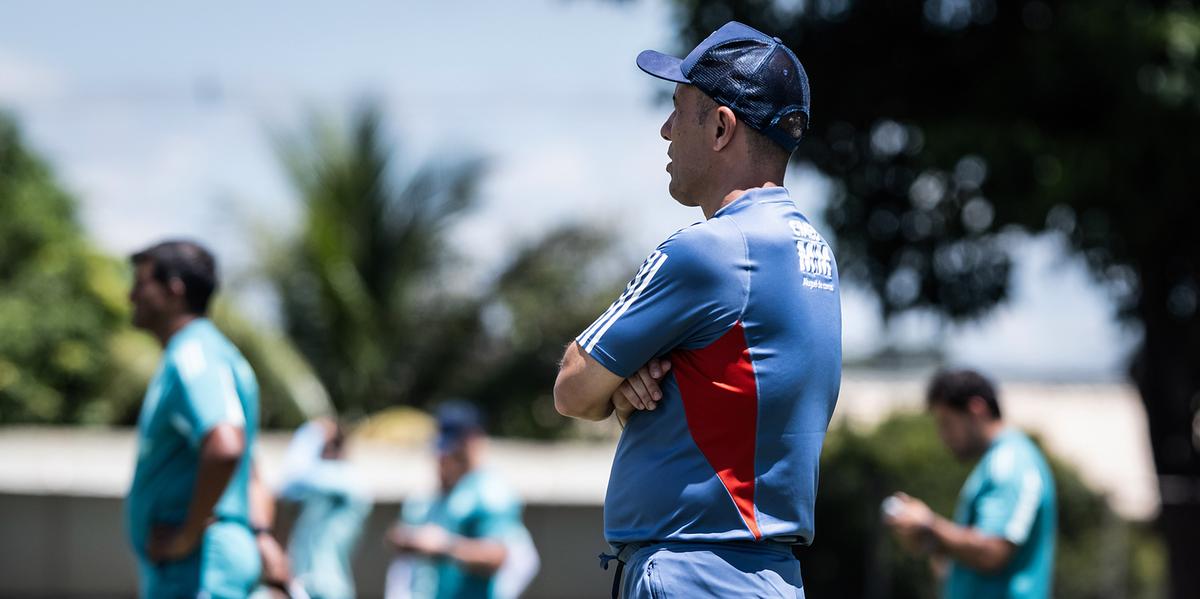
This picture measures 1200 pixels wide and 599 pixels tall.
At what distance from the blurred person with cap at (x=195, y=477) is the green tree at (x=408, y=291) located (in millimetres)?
13323

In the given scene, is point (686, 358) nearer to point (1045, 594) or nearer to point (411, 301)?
point (1045, 594)

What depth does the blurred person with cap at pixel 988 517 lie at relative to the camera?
18.3 ft

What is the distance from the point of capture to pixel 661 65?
118 inches

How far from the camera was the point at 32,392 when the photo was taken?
19.6 meters

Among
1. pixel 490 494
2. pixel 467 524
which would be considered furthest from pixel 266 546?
pixel 490 494

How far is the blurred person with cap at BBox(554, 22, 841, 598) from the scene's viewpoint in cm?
277

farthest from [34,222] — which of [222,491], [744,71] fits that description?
[744,71]

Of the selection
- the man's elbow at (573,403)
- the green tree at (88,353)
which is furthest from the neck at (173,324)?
the green tree at (88,353)

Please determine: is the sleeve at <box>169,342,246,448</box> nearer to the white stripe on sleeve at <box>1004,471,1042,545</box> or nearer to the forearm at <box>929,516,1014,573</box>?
the forearm at <box>929,516,1014,573</box>

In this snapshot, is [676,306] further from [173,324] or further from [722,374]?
[173,324]

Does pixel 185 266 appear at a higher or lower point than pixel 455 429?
higher

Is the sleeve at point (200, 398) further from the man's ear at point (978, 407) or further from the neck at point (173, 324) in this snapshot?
the man's ear at point (978, 407)

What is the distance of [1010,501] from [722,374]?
3266 mm

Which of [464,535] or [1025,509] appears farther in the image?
[464,535]
